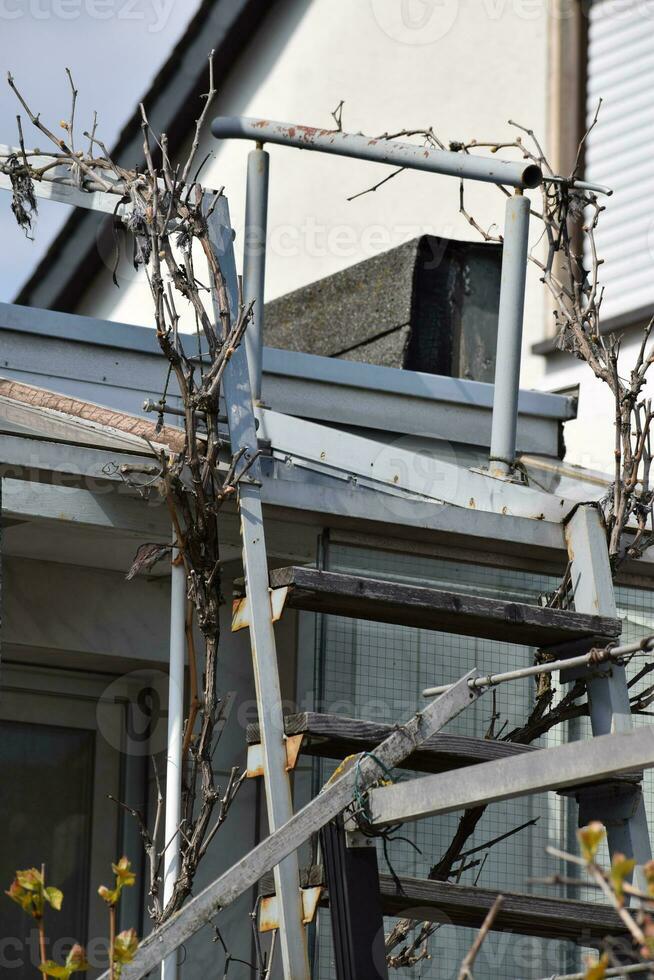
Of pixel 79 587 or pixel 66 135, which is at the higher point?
pixel 66 135

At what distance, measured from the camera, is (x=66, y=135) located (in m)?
4.41

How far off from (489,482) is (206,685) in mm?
1057

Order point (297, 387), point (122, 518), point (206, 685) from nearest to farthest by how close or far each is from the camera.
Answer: point (206, 685) → point (122, 518) → point (297, 387)

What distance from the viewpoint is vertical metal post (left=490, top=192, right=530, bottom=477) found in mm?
4660

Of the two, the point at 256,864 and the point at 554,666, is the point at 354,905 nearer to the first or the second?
the point at 256,864

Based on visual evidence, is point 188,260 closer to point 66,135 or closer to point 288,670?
point 66,135

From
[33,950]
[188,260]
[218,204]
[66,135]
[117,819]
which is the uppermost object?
[66,135]

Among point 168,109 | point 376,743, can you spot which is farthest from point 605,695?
point 168,109

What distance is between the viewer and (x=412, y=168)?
465 centimetres

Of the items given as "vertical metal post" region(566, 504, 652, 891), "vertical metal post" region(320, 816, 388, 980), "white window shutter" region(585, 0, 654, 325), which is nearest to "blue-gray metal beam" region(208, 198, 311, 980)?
"vertical metal post" region(320, 816, 388, 980)

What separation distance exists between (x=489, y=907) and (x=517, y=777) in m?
0.59

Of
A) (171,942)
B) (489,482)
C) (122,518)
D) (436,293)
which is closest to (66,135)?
(122,518)

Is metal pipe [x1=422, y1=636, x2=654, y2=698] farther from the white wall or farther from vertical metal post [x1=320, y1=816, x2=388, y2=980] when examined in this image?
the white wall

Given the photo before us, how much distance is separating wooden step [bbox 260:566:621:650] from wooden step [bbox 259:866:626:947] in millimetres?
608
